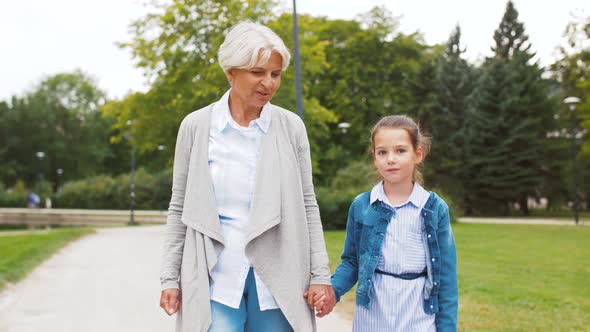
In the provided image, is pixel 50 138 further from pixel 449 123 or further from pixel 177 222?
pixel 177 222

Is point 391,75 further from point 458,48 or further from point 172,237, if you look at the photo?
point 172,237

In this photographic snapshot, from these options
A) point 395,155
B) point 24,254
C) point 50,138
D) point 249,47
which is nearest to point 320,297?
point 395,155

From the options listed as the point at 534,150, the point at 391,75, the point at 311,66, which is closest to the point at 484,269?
the point at 311,66

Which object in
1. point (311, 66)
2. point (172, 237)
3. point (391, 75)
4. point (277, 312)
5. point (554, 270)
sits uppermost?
point (391, 75)

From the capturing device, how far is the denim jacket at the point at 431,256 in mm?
2920

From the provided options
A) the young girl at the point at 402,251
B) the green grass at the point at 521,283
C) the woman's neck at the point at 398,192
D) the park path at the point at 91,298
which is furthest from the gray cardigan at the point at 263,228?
the green grass at the point at 521,283

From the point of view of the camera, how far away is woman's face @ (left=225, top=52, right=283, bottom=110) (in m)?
2.64

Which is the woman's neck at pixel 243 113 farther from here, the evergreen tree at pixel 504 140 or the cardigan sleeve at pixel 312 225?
the evergreen tree at pixel 504 140

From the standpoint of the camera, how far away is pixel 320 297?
2.69 metres

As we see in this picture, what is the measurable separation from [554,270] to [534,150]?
90.8 ft

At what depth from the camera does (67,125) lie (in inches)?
2756

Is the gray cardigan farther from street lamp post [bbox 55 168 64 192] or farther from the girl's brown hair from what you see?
street lamp post [bbox 55 168 64 192]

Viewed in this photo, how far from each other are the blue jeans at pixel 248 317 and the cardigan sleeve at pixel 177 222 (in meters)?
0.21

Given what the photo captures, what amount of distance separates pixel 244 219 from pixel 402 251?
78cm
